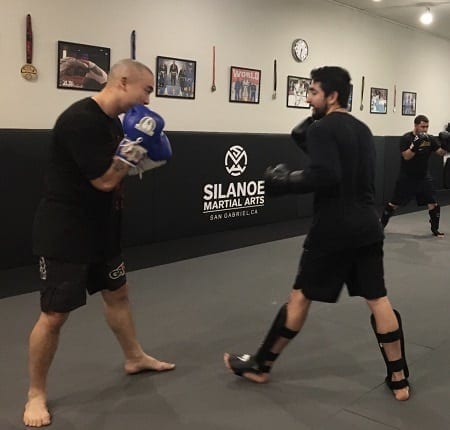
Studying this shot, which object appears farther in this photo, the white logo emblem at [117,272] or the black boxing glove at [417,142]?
the black boxing glove at [417,142]

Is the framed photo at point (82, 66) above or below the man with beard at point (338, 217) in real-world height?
above

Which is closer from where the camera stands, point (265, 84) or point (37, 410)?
point (37, 410)

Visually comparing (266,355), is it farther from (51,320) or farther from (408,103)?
(408,103)

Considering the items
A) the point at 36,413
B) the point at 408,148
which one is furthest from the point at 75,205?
the point at 408,148

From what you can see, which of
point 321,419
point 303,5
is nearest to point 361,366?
point 321,419

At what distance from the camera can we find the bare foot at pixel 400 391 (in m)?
2.42

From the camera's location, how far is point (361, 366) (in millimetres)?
2771

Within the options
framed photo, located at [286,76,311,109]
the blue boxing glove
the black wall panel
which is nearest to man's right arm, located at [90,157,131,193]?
the blue boxing glove

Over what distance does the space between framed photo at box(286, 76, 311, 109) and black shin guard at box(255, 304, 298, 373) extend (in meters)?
4.88

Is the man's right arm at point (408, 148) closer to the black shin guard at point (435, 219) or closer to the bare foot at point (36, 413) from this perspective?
the black shin guard at point (435, 219)

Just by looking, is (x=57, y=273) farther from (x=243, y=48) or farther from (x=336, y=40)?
(x=336, y=40)

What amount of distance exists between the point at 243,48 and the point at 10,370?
4616 mm

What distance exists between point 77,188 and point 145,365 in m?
0.95

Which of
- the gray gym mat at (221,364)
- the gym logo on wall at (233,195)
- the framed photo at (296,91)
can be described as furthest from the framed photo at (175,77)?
the gray gym mat at (221,364)
